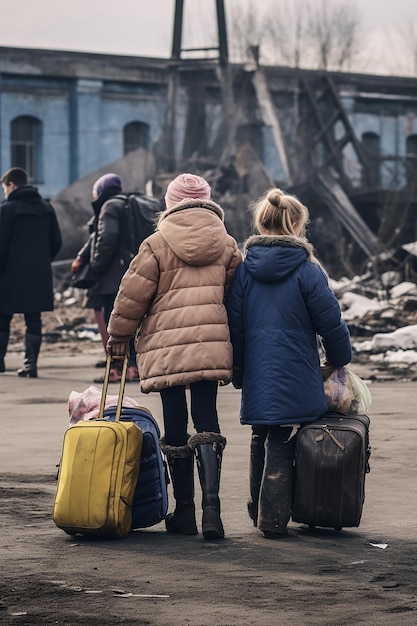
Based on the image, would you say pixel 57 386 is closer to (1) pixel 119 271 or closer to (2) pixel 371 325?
(1) pixel 119 271

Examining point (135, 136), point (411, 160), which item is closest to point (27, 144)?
point (135, 136)

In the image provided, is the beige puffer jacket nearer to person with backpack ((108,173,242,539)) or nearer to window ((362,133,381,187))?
person with backpack ((108,173,242,539))

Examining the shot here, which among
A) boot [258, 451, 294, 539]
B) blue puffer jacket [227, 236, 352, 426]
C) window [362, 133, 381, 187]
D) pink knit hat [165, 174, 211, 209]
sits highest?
window [362, 133, 381, 187]

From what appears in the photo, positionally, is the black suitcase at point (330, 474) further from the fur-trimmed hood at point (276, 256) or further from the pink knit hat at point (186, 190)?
the pink knit hat at point (186, 190)

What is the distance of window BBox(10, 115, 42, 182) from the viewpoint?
4097 centimetres

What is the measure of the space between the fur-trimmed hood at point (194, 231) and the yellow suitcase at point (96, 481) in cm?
87

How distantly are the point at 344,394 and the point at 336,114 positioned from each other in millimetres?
28371

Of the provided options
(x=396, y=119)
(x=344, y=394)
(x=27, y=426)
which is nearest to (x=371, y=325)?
(x=27, y=426)

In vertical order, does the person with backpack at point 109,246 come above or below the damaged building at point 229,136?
below

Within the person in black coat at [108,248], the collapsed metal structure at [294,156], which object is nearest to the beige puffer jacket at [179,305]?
the person in black coat at [108,248]

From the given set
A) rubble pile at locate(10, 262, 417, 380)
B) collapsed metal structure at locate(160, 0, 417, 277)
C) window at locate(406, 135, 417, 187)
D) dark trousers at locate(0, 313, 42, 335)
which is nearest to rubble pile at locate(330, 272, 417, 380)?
rubble pile at locate(10, 262, 417, 380)

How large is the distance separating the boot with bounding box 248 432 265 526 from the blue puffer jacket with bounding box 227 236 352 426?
198 mm

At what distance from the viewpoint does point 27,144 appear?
41125mm

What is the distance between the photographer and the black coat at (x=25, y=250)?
14.6m
